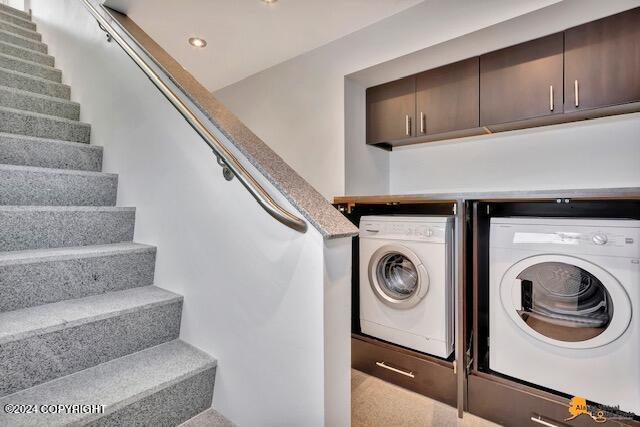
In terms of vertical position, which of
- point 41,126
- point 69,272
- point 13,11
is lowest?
point 69,272

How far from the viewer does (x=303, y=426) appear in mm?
977

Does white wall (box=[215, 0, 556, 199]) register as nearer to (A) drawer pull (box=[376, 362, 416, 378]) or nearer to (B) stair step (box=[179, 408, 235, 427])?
(A) drawer pull (box=[376, 362, 416, 378])

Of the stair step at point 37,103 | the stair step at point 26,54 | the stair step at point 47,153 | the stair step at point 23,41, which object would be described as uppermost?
the stair step at point 23,41

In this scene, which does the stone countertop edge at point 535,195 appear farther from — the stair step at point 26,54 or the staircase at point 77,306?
the stair step at point 26,54

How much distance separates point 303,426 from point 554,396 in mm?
1358

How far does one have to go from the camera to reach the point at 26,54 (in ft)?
7.72

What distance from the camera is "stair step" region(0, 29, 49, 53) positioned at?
2.44 meters

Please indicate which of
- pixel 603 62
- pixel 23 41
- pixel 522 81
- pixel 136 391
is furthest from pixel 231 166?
pixel 23 41

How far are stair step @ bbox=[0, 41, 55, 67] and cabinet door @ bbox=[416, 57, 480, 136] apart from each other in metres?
2.85

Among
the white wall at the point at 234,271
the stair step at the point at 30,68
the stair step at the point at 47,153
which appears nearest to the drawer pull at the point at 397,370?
the white wall at the point at 234,271

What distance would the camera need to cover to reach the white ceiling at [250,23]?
2.18m

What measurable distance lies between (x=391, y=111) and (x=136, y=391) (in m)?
2.49

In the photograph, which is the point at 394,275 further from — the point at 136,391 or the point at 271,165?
the point at 136,391

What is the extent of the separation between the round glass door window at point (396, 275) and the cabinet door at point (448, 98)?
1062 mm
